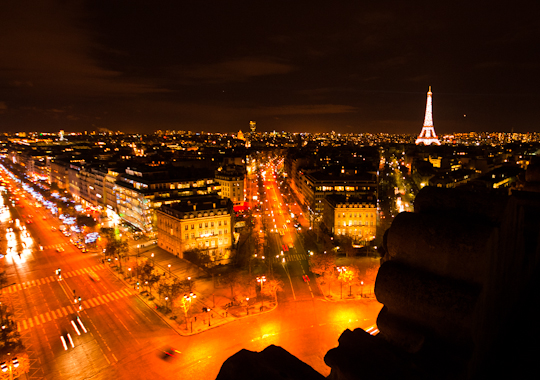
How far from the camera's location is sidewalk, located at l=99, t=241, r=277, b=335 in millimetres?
31444

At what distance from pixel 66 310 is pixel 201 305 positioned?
550 inches

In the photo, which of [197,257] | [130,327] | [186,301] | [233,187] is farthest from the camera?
[233,187]

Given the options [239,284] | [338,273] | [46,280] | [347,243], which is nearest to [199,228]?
[239,284]

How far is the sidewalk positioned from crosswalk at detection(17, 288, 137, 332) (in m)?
1.84

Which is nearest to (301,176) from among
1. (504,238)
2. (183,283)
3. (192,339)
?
(183,283)

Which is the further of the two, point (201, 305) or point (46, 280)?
point (46, 280)

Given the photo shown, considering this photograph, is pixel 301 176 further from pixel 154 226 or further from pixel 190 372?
pixel 190 372

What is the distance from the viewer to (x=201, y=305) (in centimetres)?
3506

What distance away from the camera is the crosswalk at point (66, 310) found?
32250 mm

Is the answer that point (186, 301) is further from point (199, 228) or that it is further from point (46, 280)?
point (46, 280)

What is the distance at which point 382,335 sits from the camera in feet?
16.4

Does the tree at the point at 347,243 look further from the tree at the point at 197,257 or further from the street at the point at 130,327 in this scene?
the tree at the point at 197,257

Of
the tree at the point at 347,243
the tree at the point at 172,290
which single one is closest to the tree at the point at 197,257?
the tree at the point at 172,290

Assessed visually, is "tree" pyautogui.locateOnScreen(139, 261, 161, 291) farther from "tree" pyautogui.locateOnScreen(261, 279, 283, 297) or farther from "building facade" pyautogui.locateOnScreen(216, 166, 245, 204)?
"building facade" pyautogui.locateOnScreen(216, 166, 245, 204)
